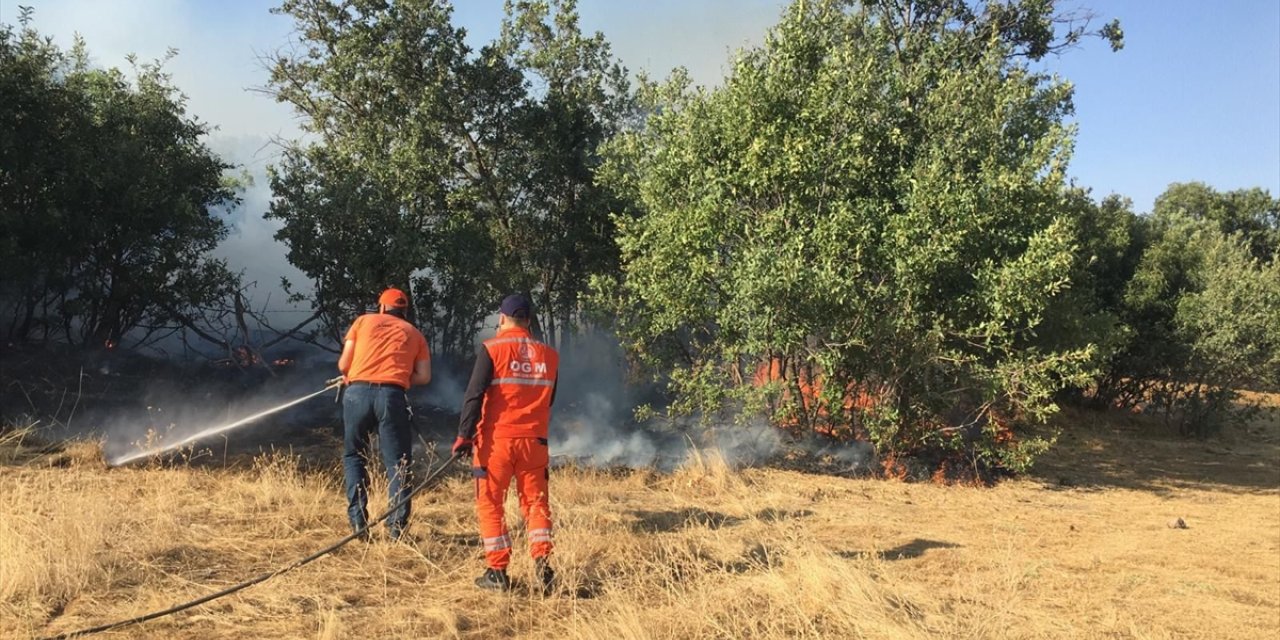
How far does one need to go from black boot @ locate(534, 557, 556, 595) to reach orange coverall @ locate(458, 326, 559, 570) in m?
0.05

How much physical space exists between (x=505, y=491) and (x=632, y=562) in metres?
0.98

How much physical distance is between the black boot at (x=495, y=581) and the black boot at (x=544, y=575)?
171 mm

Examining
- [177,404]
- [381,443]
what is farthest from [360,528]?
[177,404]

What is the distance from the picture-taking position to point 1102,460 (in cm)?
1502

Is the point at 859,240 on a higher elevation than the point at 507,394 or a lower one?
higher

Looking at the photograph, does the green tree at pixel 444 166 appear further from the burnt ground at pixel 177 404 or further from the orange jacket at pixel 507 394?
the orange jacket at pixel 507 394

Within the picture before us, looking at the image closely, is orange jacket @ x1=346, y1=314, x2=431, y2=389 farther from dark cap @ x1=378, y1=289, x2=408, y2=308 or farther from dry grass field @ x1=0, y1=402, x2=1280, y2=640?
dry grass field @ x1=0, y1=402, x2=1280, y2=640

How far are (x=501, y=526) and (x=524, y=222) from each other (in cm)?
1106

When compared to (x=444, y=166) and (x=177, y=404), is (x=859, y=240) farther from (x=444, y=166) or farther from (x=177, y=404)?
(x=177, y=404)

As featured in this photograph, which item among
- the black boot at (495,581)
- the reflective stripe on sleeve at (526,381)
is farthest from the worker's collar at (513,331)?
the black boot at (495,581)

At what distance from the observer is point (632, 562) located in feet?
16.9

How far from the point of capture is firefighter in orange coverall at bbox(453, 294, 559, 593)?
185 inches

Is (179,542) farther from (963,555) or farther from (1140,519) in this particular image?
(1140,519)

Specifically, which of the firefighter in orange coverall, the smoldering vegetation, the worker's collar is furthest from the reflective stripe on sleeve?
the smoldering vegetation
